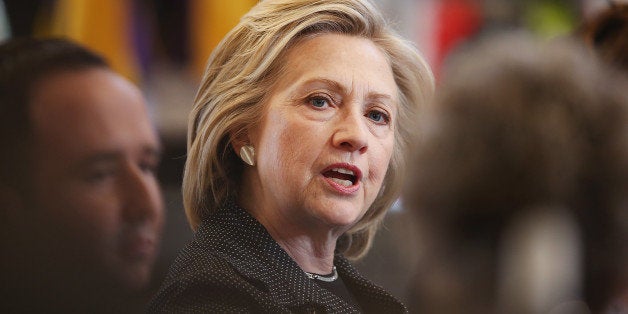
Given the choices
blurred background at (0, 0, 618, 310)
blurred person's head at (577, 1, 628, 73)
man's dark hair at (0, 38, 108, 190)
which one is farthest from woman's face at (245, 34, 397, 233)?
blurred person's head at (577, 1, 628, 73)

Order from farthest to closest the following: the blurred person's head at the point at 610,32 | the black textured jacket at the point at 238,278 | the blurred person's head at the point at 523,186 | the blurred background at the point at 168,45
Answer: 1. the blurred person's head at the point at 610,32
2. the blurred background at the point at 168,45
3. the black textured jacket at the point at 238,278
4. the blurred person's head at the point at 523,186

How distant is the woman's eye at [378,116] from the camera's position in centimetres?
121

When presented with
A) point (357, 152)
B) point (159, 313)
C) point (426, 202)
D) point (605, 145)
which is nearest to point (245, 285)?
point (159, 313)

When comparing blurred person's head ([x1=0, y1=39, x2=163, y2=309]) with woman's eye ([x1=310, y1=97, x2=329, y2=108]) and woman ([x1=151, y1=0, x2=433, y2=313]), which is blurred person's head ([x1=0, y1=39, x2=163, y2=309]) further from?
woman's eye ([x1=310, y1=97, x2=329, y2=108])

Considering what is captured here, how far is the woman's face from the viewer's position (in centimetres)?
117

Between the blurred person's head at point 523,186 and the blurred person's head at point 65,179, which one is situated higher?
the blurred person's head at point 523,186

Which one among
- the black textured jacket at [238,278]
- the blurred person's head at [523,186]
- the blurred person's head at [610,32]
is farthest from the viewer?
the blurred person's head at [610,32]

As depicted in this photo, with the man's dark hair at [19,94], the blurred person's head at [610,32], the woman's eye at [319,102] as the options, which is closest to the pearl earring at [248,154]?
the woman's eye at [319,102]

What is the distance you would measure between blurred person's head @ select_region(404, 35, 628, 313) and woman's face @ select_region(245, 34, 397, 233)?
11.9 inches

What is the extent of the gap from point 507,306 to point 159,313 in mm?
475

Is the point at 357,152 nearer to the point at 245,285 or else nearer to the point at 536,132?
the point at 245,285

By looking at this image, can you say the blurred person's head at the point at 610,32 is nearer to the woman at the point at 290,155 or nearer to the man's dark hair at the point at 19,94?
the woman at the point at 290,155

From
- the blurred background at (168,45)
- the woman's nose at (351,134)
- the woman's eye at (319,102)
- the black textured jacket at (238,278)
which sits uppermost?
the woman's eye at (319,102)

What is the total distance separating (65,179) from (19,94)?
0.43 ft
